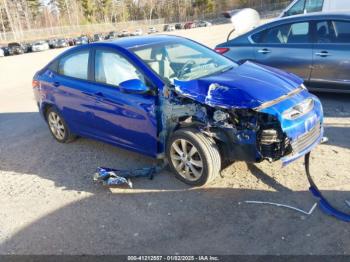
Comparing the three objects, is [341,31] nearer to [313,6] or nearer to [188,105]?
[188,105]

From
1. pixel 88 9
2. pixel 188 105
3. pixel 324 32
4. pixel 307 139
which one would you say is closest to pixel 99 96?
pixel 188 105

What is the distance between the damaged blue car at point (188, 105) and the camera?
13.2 ft

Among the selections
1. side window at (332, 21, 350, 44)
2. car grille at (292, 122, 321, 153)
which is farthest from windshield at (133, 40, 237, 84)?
side window at (332, 21, 350, 44)

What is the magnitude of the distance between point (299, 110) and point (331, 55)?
295cm

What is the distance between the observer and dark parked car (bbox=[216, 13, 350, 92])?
21.5 ft

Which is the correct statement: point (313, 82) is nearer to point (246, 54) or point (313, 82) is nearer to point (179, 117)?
point (246, 54)

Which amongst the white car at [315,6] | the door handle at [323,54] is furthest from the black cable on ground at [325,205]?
the white car at [315,6]

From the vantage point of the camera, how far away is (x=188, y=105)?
14.1ft

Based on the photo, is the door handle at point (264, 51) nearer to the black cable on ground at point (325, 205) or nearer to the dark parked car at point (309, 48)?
the dark parked car at point (309, 48)

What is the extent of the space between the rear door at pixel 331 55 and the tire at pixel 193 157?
11.3 feet

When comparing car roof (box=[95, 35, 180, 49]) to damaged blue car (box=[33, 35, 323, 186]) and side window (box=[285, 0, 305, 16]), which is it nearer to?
damaged blue car (box=[33, 35, 323, 186])

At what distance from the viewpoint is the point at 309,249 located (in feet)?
10.5

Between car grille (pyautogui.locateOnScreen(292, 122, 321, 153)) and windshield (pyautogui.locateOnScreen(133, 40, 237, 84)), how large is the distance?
1330 mm

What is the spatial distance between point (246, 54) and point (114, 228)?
4.76m
